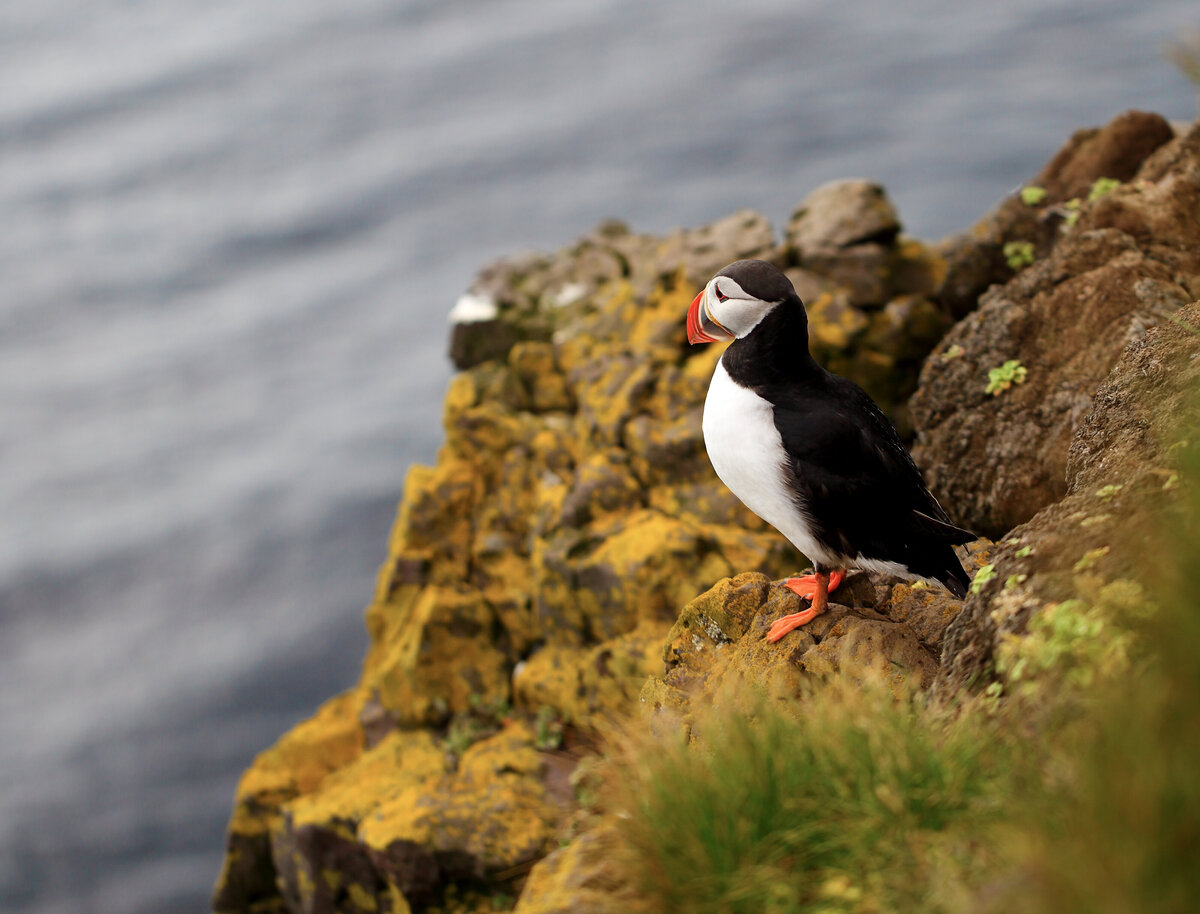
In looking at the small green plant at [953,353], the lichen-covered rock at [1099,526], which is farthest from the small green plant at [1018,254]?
the lichen-covered rock at [1099,526]

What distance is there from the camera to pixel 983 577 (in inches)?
167

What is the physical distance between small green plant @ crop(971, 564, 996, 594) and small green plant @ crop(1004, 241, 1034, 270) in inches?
248

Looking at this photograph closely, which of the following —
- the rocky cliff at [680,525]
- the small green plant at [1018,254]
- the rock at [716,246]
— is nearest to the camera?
the rocky cliff at [680,525]

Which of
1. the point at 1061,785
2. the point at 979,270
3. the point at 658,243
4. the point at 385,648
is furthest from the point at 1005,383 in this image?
the point at 658,243

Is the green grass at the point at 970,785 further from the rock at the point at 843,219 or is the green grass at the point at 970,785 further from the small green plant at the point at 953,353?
the rock at the point at 843,219

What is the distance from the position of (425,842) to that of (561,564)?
274 centimetres

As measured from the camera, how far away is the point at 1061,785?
2.74m

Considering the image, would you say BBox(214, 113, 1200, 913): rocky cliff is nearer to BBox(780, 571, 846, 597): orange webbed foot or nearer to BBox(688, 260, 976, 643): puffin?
BBox(780, 571, 846, 597): orange webbed foot

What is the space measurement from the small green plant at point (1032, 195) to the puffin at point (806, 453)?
5.57 metres

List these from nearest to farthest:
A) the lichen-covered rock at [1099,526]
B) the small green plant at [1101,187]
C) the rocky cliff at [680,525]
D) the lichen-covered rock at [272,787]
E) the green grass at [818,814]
A: the green grass at [818,814] < the lichen-covered rock at [1099,526] < the rocky cliff at [680,525] < the small green plant at [1101,187] < the lichen-covered rock at [272,787]

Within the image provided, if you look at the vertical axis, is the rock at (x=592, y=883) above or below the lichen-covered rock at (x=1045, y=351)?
below

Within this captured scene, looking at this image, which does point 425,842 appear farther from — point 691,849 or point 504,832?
point 691,849

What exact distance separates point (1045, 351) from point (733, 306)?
3.14m

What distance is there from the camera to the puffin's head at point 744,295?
16.9ft
